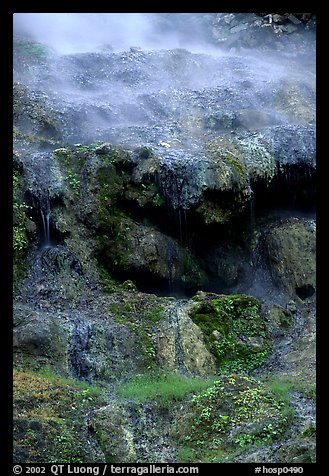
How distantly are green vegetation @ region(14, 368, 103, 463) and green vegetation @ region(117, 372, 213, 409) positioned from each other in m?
0.80

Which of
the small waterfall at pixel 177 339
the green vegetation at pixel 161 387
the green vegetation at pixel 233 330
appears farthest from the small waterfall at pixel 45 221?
the green vegetation at pixel 161 387

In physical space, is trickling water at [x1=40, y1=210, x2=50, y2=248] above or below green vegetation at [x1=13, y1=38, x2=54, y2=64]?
below

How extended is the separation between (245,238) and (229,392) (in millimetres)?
8258

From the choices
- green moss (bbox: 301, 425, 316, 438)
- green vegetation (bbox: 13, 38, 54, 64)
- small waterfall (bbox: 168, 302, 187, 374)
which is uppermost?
green vegetation (bbox: 13, 38, 54, 64)

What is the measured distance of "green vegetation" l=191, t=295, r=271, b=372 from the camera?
15.1 m

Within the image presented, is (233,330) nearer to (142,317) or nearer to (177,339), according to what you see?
(177,339)

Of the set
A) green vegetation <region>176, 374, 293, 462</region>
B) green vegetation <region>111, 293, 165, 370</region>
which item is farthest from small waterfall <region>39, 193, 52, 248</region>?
green vegetation <region>176, 374, 293, 462</region>

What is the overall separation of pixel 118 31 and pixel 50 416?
1108 inches

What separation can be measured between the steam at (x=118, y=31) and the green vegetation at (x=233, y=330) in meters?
19.8

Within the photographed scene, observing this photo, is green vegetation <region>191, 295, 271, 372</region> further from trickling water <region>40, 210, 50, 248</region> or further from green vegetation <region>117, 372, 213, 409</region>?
trickling water <region>40, 210, 50, 248</region>

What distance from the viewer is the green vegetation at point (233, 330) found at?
49.4ft

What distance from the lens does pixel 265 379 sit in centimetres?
1404
